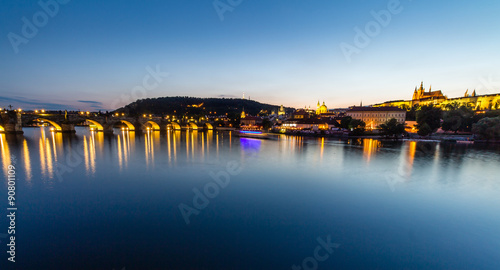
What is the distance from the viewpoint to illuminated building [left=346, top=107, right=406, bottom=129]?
60.8 metres

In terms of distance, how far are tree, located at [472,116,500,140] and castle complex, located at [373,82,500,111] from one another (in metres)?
20.1

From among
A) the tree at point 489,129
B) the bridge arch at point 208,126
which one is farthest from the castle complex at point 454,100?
the bridge arch at point 208,126

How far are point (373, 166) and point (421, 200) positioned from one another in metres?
6.84

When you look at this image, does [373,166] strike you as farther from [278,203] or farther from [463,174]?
[278,203]

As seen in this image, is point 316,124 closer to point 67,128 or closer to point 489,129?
point 489,129

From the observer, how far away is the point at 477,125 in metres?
33.8

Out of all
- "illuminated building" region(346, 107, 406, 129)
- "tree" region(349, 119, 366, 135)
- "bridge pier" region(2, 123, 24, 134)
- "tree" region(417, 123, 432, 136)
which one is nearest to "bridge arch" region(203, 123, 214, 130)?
"tree" region(349, 119, 366, 135)

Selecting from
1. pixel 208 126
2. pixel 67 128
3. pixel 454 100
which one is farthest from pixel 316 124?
pixel 67 128

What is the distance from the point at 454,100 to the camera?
68250 mm

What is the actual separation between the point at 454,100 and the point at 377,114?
29233mm

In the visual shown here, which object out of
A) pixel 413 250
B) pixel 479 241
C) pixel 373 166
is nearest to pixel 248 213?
pixel 413 250

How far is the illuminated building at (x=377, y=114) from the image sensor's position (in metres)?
60.8

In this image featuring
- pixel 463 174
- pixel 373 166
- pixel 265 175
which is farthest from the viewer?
pixel 373 166

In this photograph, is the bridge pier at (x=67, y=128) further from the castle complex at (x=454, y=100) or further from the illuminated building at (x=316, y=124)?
the castle complex at (x=454, y=100)
